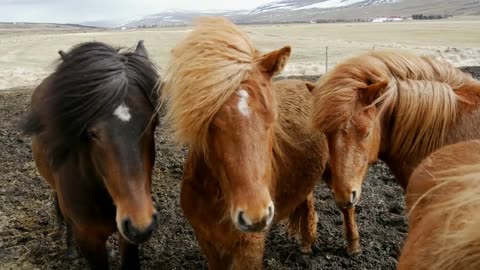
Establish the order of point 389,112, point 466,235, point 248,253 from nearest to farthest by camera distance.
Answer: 1. point 466,235
2. point 248,253
3. point 389,112

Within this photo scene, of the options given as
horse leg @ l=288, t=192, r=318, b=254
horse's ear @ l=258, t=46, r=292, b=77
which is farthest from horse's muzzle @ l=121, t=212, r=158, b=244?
horse leg @ l=288, t=192, r=318, b=254

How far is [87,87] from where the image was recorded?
9.21 ft

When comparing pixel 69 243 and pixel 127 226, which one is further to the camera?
pixel 69 243

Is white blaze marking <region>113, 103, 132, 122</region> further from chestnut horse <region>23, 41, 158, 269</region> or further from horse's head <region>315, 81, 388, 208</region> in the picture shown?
horse's head <region>315, 81, 388, 208</region>

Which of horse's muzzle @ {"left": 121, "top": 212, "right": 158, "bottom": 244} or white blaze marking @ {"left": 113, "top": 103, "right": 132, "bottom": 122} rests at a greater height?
white blaze marking @ {"left": 113, "top": 103, "right": 132, "bottom": 122}

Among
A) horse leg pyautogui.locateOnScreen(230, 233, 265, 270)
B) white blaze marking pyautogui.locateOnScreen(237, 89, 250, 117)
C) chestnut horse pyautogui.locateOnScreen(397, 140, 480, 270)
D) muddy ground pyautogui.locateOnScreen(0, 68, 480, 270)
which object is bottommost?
muddy ground pyautogui.locateOnScreen(0, 68, 480, 270)

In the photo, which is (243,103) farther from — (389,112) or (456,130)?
(456,130)

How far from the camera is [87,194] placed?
310cm

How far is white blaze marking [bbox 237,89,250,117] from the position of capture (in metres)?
2.38

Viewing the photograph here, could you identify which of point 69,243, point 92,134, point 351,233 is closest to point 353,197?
point 351,233

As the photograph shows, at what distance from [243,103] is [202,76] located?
301 millimetres

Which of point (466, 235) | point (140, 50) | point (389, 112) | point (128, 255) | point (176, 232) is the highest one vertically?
point (140, 50)

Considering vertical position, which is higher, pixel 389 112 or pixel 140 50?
pixel 140 50

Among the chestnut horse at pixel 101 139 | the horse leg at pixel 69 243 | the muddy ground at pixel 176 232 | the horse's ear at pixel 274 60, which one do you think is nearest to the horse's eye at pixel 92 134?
the chestnut horse at pixel 101 139
